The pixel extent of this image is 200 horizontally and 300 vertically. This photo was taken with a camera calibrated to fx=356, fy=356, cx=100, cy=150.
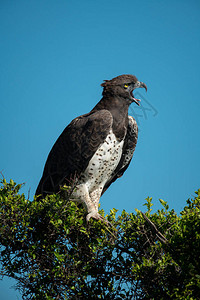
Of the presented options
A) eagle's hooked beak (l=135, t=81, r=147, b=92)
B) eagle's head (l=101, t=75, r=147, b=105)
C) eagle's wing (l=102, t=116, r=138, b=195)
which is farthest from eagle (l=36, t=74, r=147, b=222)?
eagle's wing (l=102, t=116, r=138, b=195)

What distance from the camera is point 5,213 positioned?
206 inches

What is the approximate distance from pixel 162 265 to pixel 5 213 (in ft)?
7.83

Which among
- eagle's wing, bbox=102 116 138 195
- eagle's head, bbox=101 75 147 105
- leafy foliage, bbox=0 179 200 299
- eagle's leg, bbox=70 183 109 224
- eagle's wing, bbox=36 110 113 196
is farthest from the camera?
eagle's wing, bbox=102 116 138 195

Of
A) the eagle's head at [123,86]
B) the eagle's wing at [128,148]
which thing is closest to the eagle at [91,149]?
the eagle's head at [123,86]

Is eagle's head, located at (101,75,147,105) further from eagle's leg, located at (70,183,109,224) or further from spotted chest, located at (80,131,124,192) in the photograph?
eagle's leg, located at (70,183,109,224)

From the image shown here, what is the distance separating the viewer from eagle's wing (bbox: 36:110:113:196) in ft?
20.6

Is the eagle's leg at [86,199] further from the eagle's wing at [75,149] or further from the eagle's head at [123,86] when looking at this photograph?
the eagle's head at [123,86]

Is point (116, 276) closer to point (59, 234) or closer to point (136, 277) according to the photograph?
point (136, 277)

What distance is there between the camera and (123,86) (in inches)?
275

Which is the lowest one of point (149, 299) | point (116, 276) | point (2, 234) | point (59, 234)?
point (149, 299)

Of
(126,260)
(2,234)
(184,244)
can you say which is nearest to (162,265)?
(184,244)

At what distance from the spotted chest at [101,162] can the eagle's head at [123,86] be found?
3.09 feet

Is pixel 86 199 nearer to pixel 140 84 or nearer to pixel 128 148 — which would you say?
pixel 128 148

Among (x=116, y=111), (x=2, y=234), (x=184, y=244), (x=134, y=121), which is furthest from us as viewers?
(x=134, y=121)
